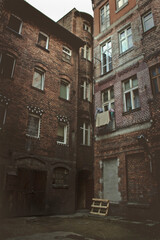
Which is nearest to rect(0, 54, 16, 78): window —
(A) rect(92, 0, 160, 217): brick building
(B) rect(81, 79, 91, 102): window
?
(A) rect(92, 0, 160, 217): brick building

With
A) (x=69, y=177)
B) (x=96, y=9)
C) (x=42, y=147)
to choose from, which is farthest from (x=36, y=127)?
(x=96, y=9)

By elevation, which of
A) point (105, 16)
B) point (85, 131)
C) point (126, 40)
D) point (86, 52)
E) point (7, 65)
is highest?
point (86, 52)

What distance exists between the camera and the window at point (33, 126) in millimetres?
13312

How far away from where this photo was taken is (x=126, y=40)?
43.2 feet

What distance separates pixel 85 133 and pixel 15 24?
407 inches

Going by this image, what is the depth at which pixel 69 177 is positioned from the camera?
14758 mm

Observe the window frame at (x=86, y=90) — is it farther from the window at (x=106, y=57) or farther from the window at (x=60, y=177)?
the window at (x=60, y=177)

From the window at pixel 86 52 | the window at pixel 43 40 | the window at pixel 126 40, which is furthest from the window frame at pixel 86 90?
the window at pixel 126 40

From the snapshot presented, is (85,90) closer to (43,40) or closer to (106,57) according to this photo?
(106,57)

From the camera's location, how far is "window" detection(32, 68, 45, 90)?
14.7 meters

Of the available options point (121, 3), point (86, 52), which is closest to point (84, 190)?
point (86, 52)

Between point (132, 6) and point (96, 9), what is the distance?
4396 mm

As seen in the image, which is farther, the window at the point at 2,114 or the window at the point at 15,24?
the window at the point at 15,24

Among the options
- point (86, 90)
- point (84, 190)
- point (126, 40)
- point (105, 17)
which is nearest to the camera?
point (126, 40)
